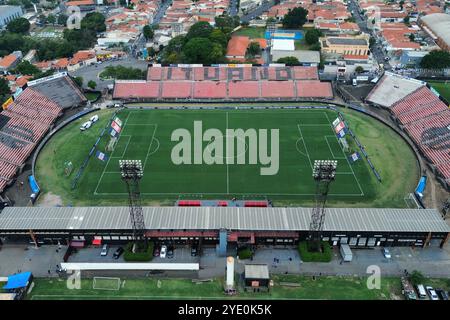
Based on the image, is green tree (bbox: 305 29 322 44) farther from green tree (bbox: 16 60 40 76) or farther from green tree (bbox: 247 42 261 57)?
green tree (bbox: 16 60 40 76)

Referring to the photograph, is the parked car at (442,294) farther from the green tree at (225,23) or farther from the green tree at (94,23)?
the green tree at (94,23)

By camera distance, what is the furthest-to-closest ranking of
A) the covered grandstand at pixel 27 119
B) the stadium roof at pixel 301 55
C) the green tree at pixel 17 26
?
the green tree at pixel 17 26 → the stadium roof at pixel 301 55 → the covered grandstand at pixel 27 119

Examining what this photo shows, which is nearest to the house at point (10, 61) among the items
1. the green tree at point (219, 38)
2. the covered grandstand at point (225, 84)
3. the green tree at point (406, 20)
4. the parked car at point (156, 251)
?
the covered grandstand at point (225, 84)

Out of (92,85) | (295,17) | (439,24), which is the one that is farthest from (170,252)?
(439,24)

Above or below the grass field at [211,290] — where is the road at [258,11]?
below
